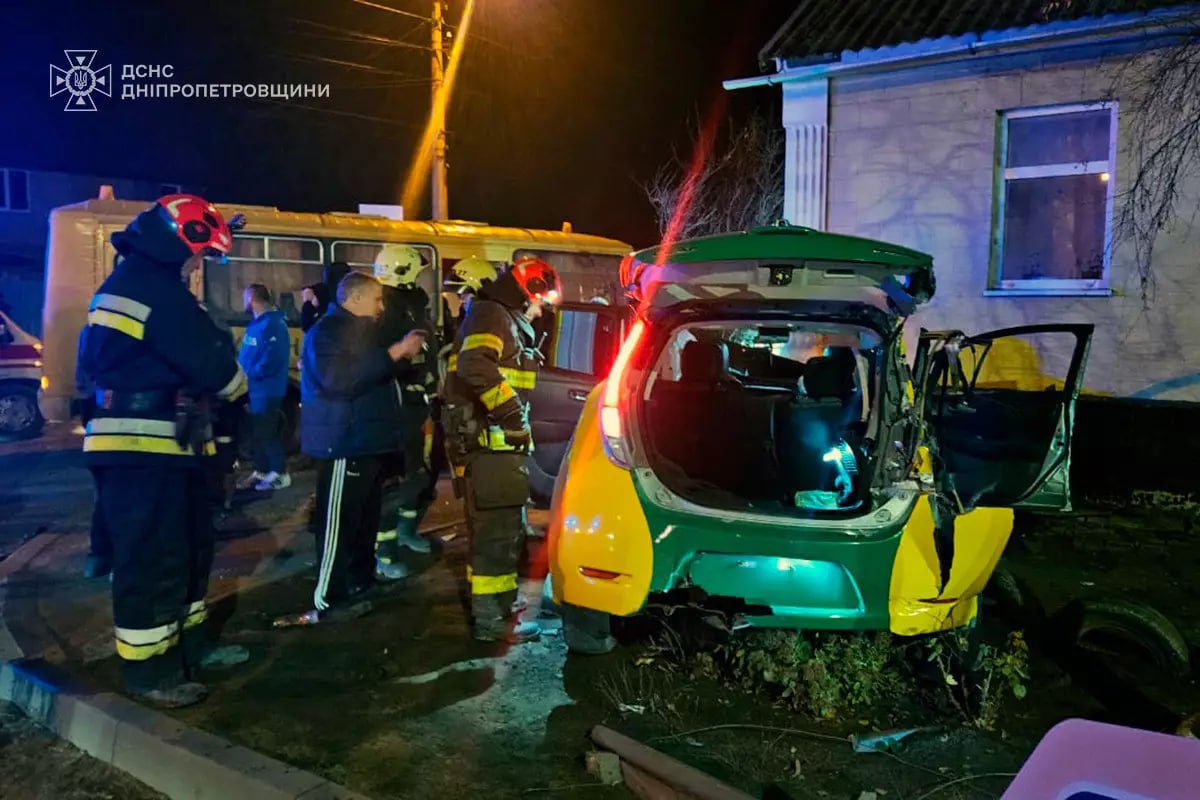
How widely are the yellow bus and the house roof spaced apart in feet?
17.9

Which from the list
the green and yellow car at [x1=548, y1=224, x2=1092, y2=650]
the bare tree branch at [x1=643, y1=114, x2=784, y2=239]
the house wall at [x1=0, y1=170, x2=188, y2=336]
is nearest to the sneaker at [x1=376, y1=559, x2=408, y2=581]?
the green and yellow car at [x1=548, y1=224, x2=1092, y2=650]

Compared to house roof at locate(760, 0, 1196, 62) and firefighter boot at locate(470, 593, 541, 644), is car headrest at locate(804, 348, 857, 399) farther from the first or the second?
house roof at locate(760, 0, 1196, 62)

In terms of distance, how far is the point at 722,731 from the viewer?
141 inches

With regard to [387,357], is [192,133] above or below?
above

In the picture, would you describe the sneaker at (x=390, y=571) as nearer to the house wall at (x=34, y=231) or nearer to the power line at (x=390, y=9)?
the power line at (x=390, y=9)

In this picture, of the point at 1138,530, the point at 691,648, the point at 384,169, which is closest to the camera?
the point at 691,648

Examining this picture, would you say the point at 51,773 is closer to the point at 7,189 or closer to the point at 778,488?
the point at 778,488

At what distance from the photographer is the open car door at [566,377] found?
6.72 m

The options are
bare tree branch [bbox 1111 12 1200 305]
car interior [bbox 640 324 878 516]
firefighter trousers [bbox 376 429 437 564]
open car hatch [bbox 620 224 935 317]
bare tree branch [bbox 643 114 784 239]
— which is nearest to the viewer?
open car hatch [bbox 620 224 935 317]

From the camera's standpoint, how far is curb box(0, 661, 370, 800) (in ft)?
10.3

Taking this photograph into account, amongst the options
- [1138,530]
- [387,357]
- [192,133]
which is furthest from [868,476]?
[192,133]

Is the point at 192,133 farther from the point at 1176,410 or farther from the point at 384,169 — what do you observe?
the point at 1176,410

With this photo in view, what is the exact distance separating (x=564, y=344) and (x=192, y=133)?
23.0m

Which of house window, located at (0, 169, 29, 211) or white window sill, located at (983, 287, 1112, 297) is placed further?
house window, located at (0, 169, 29, 211)
